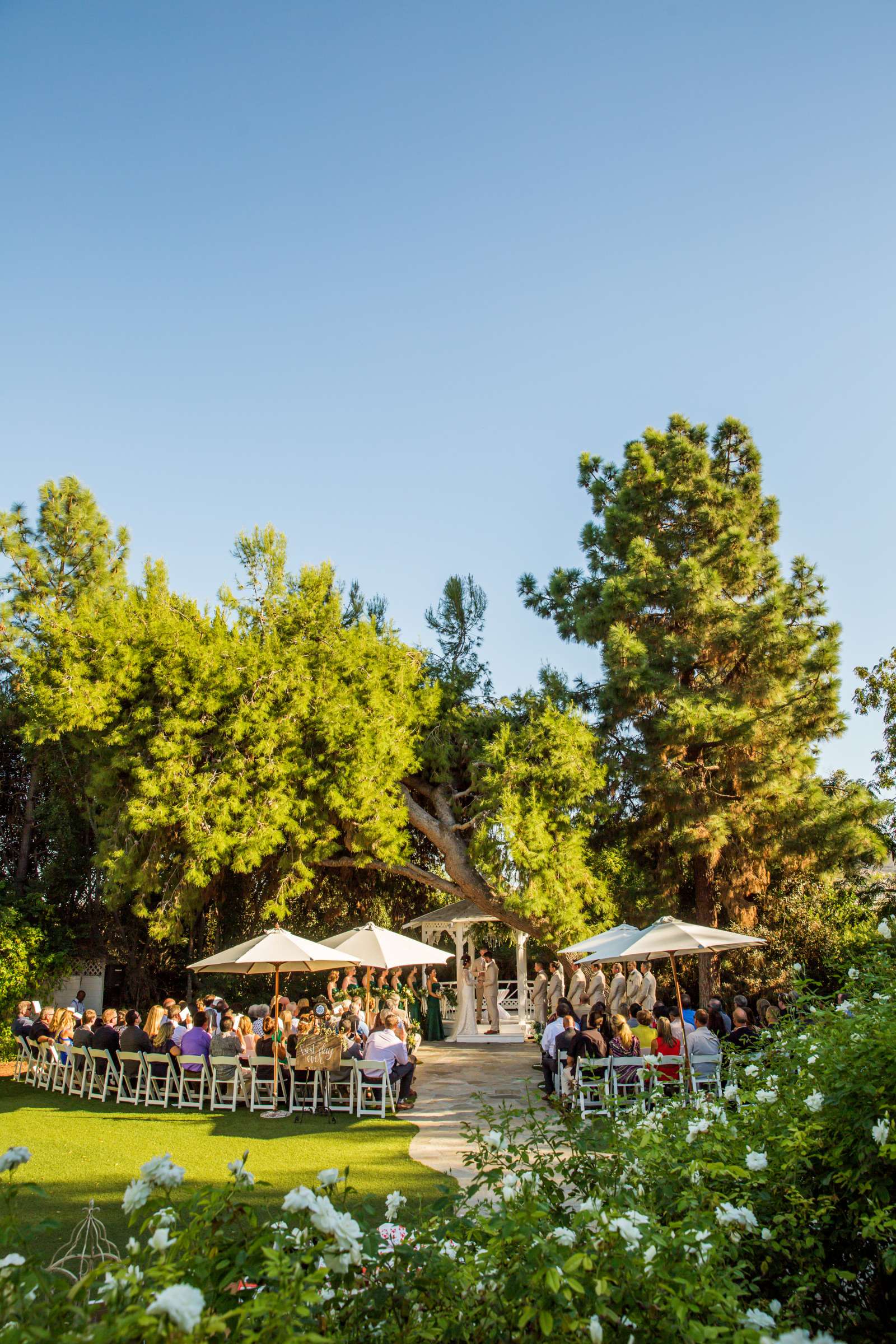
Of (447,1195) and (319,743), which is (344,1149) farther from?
(319,743)

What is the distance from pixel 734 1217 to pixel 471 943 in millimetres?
19762

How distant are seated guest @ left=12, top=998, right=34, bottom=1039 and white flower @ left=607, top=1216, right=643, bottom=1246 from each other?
1497 cm

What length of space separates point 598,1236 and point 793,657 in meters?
17.9

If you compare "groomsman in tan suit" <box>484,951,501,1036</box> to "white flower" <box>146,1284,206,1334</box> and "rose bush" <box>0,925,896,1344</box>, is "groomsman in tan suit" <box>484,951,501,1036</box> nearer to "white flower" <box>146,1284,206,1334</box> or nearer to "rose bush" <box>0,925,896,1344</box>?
"rose bush" <box>0,925,896,1344</box>

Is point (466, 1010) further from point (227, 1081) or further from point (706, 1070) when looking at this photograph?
point (706, 1070)

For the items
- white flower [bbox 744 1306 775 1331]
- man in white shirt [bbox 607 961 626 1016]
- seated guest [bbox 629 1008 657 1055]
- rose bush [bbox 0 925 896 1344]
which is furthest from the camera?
man in white shirt [bbox 607 961 626 1016]

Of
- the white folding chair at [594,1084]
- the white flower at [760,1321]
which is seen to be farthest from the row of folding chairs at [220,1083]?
the white flower at [760,1321]

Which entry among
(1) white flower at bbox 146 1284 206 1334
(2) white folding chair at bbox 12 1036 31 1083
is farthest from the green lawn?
(1) white flower at bbox 146 1284 206 1334

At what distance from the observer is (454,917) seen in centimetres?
2023

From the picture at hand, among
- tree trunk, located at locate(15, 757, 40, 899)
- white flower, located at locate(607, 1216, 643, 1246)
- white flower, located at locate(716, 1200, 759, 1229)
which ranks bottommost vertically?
white flower, located at locate(716, 1200, 759, 1229)

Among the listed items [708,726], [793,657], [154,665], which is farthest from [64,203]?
[793,657]

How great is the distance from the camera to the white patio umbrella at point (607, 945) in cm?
1097

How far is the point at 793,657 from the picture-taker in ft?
61.7

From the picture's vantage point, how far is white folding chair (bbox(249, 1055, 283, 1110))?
1134 cm
